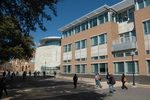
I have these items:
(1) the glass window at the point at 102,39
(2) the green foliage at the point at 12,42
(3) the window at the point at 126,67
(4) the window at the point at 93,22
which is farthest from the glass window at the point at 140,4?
(2) the green foliage at the point at 12,42

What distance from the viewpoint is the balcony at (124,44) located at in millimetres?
22188

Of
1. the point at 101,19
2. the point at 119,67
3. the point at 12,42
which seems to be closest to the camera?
the point at 12,42

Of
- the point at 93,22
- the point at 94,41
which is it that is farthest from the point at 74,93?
the point at 93,22

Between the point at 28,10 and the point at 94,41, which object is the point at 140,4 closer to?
the point at 94,41

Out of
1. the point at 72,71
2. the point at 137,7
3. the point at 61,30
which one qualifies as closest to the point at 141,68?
the point at 137,7

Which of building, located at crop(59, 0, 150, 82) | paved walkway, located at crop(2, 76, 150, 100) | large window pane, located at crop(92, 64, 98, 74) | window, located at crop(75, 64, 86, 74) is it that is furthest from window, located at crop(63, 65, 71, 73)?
paved walkway, located at crop(2, 76, 150, 100)

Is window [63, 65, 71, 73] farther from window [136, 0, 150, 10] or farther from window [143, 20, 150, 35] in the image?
window [136, 0, 150, 10]

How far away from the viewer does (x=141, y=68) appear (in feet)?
67.7

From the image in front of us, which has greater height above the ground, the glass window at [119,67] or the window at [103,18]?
the window at [103,18]

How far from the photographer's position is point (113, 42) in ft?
85.0

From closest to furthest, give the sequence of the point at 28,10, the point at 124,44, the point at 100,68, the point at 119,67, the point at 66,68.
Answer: the point at 28,10 < the point at 124,44 < the point at 119,67 < the point at 100,68 < the point at 66,68

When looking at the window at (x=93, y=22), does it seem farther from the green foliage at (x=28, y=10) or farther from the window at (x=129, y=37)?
the green foliage at (x=28, y=10)

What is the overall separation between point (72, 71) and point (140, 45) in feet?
65.3

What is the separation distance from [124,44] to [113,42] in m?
2.76
